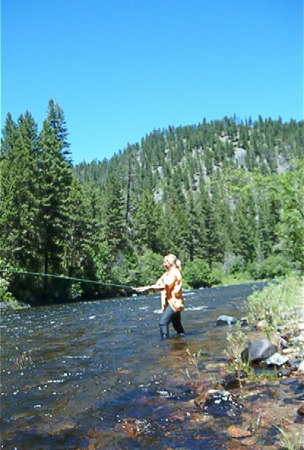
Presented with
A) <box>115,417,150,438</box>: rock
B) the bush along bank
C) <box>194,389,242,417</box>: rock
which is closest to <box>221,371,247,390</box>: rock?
the bush along bank

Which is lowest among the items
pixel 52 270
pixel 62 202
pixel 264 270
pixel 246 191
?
pixel 264 270

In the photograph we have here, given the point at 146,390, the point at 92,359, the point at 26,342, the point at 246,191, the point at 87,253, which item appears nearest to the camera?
the point at 146,390

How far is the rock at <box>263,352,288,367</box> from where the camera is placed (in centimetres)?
696

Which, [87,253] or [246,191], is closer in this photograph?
[246,191]

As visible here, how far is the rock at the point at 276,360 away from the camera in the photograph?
22.8 ft

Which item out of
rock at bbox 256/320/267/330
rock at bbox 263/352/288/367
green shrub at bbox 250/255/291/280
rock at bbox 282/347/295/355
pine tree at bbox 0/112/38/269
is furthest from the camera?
green shrub at bbox 250/255/291/280

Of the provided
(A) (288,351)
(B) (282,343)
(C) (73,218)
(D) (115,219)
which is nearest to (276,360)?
(A) (288,351)

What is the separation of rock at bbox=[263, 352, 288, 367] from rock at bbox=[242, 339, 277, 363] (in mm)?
141

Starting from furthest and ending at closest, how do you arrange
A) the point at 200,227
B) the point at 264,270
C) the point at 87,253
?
the point at 200,227, the point at 264,270, the point at 87,253

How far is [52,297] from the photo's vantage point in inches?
1375

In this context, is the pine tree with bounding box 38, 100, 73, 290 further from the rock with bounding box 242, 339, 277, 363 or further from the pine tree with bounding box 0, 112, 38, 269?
the rock with bounding box 242, 339, 277, 363

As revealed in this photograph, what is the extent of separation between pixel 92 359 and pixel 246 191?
13.7m

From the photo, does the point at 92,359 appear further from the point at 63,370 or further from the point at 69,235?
the point at 69,235

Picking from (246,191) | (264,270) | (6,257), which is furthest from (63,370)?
(264,270)
